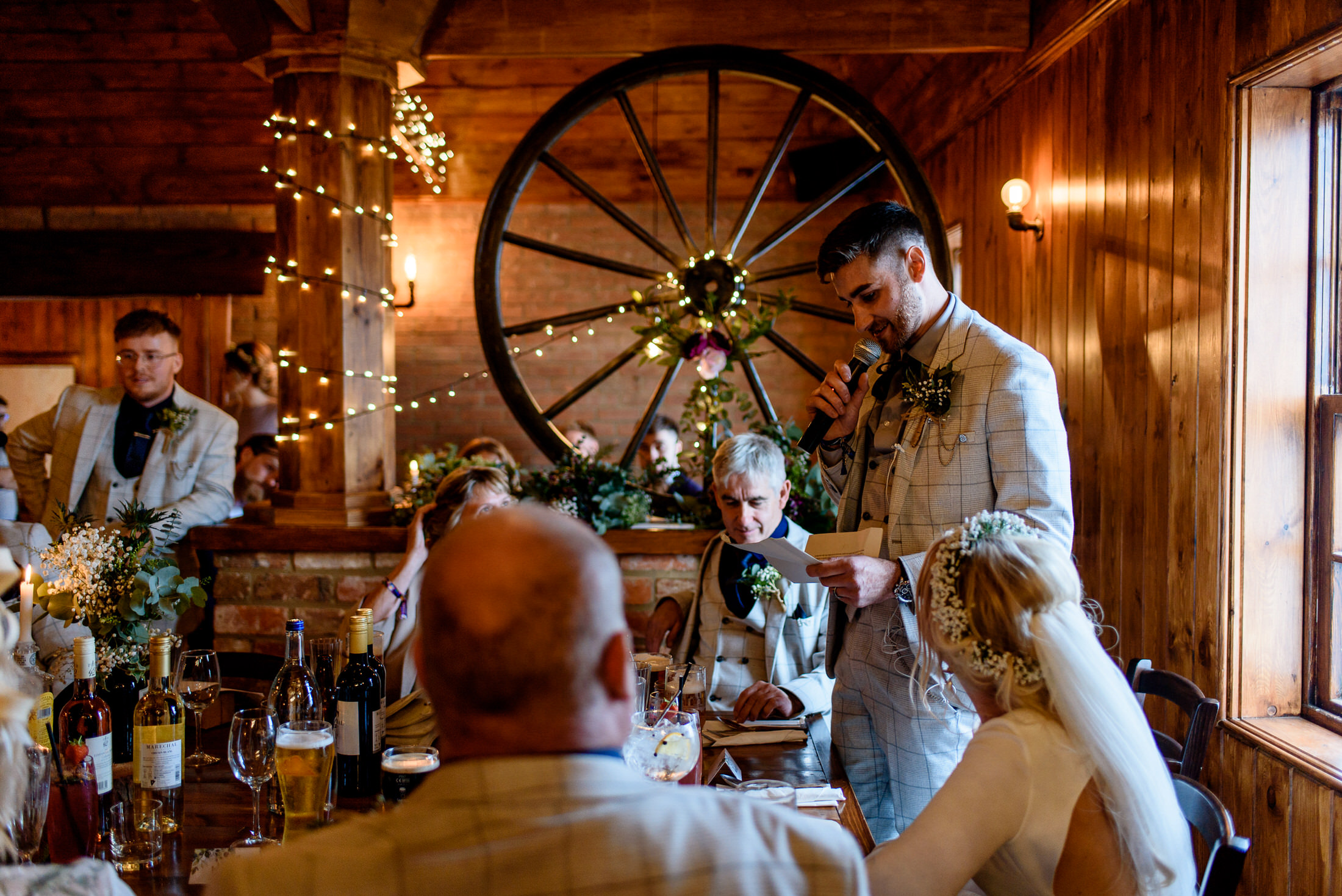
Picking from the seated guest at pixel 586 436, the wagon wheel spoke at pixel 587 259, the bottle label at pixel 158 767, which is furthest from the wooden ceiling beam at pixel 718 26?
the bottle label at pixel 158 767

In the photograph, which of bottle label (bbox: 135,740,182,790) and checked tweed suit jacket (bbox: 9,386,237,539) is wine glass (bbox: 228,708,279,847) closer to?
bottle label (bbox: 135,740,182,790)

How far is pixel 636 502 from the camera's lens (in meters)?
2.92

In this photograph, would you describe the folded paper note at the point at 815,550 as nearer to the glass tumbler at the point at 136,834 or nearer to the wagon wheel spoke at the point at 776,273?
the glass tumbler at the point at 136,834

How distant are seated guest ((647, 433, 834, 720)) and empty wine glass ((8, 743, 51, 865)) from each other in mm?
1291

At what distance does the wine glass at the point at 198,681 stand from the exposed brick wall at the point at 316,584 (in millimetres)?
1330

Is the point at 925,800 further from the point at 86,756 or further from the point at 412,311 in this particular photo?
the point at 412,311

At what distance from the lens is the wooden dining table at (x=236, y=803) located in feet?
3.92

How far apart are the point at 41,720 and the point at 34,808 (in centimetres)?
27

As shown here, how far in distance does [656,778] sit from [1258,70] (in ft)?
6.44

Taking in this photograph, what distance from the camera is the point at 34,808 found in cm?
116

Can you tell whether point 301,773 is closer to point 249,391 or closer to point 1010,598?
point 1010,598

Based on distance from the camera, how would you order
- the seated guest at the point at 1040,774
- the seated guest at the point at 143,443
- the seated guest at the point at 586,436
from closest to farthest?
1. the seated guest at the point at 1040,774
2. the seated guest at the point at 143,443
3. the seated guest at the point at 586,436

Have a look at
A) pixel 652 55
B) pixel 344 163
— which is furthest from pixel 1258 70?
pixel 344 163

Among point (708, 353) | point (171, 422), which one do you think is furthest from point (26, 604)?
point (708, 353)
